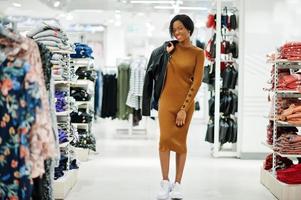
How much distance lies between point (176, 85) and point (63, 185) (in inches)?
59.8

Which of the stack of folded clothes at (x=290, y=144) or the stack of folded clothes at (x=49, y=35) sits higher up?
the stack of folded clothes at (x=49, y=35)

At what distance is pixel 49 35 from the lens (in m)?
4.87

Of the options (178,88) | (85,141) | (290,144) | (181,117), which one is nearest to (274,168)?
(290,144)

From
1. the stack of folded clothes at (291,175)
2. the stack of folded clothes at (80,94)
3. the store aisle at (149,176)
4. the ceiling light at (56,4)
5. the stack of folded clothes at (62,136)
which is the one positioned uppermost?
the ceiling light at (56,4)

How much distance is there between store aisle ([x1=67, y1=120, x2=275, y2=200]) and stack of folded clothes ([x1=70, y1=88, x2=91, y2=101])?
0.95 meters

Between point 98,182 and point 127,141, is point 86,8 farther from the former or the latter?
point 98,182

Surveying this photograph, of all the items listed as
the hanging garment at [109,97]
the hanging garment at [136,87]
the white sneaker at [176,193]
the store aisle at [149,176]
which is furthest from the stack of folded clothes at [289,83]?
the hanging garment at [109,97]

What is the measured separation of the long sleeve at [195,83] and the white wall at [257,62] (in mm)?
3182

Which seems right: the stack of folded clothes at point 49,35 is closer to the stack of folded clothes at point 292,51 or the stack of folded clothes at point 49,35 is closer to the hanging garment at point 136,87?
the stack of folded clothes at point 292,51

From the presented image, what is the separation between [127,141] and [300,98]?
5.03m

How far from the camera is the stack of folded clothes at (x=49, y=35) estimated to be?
474 cm

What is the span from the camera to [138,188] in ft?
19.0

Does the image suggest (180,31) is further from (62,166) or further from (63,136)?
(62,166)

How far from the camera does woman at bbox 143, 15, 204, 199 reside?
500 centimetres
